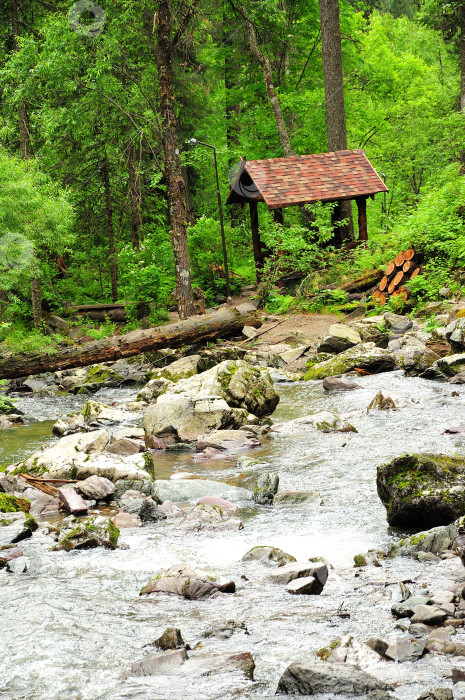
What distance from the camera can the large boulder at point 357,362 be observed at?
455 inches

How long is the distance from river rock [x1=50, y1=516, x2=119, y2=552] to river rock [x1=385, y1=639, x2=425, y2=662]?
2331 millimetres

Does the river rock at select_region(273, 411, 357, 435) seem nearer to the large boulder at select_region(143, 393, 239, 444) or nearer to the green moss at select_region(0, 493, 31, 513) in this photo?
the large boulder at select_region(143, 393, 239, 444)

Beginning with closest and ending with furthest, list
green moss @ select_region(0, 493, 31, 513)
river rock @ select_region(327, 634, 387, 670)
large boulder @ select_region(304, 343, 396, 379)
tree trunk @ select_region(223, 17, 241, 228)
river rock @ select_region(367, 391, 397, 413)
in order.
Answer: river rock @ select_region(327, 634, 387, 670)
green moss @ select_region(0, 493, 31, 513)
river rock @ select_region(367, 391, 397, 413)
large boulder @ select_region(304, 343, 396, 379)
tree trunk @ select_region(223, 17, 241, 228)

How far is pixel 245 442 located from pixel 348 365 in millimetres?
4429

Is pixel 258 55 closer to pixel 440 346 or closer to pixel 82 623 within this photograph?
pixel 440 346

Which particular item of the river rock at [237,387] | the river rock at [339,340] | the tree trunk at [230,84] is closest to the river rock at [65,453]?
the river rock at [237,387]

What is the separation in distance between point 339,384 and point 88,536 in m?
6.62

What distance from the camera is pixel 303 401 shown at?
33.8 feet

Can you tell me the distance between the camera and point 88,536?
473 centimetres

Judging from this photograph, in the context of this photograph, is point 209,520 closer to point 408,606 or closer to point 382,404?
point 408,606

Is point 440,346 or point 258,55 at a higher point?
point 258,55

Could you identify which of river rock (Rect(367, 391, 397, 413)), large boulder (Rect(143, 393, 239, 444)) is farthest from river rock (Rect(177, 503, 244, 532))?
river rock (Rect(367, 391, 397, 413))

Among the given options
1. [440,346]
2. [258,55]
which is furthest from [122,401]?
[258,55]

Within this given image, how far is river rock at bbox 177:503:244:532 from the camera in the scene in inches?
196
